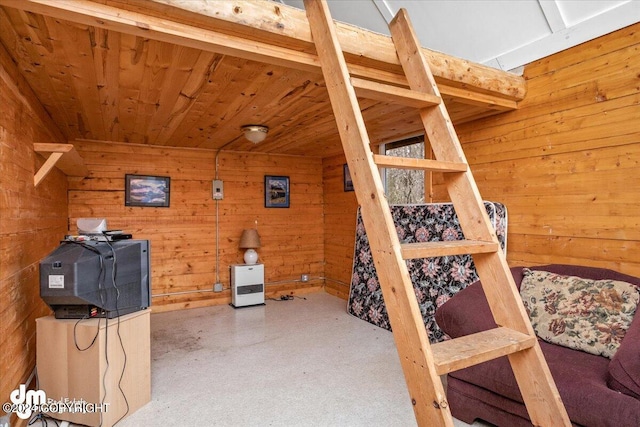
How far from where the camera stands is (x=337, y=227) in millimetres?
5312

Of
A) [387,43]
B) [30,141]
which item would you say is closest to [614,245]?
[387,43]

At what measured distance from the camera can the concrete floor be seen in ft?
Result: 7.18

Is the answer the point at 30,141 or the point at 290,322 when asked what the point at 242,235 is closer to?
the point at 290,322

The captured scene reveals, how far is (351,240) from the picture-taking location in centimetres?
500

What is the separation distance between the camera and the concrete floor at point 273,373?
219 cm

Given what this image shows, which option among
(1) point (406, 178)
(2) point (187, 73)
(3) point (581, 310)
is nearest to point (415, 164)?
(3) point (581, 310)

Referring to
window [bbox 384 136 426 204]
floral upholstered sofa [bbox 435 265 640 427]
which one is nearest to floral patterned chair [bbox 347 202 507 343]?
window [bbox 384 136 426 204]

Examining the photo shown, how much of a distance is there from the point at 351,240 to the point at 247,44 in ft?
11.5

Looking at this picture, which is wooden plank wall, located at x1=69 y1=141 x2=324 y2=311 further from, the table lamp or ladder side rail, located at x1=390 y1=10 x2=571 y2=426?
ladder side rail, located at x1=390 y1=10 x2=571 y2=426

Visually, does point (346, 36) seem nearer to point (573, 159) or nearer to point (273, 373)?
point (573, 159)

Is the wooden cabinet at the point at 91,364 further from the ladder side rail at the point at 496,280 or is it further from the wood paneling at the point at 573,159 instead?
the wood paneling at the point at 573,159

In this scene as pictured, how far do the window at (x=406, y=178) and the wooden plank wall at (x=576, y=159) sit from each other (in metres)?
1.00

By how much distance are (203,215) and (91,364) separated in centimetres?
290

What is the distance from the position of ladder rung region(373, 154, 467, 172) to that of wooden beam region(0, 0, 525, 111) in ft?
2.73
